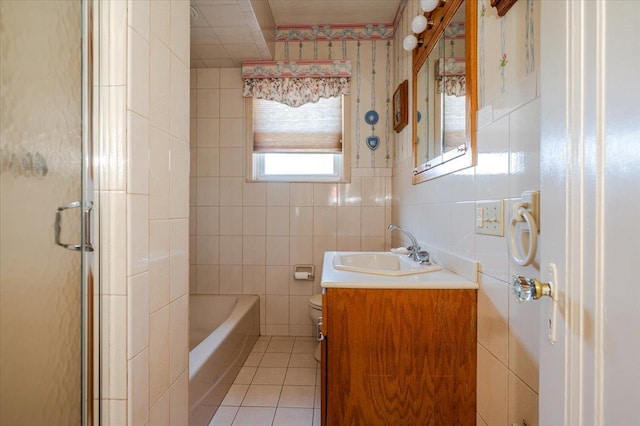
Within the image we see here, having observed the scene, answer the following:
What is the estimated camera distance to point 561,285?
1.91ft

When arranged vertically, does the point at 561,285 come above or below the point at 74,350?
above

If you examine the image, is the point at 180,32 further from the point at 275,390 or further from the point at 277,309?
the point at 277,309

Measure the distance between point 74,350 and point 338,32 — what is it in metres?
2.78

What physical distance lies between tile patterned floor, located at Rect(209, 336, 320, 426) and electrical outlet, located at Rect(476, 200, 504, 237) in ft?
4.24

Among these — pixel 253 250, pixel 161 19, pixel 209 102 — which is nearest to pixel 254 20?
pixel 209 102

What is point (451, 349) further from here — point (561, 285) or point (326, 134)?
point (326, 134)

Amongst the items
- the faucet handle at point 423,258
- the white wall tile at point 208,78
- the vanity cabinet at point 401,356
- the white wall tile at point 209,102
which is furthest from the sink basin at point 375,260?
the white wall tile at point 208,78

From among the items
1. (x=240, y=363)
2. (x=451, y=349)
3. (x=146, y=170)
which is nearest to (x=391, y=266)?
(x=451, y=349)

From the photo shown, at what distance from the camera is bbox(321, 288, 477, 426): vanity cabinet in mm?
1145

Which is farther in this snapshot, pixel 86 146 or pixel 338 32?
pixel 338 32

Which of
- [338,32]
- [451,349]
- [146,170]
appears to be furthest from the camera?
[338,32]

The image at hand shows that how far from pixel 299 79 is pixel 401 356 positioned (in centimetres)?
227

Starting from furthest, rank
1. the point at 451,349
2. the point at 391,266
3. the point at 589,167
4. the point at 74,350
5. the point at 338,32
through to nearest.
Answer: the point at 338,32, the point at 391,266, the point at 451,349, the point at 74,350, the point at 589,167

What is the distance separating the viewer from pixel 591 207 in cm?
51
